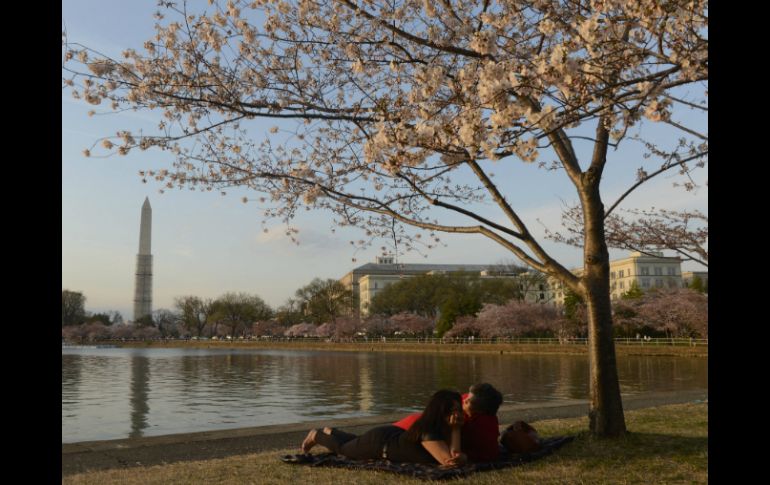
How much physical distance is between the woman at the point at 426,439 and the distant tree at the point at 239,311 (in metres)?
→ 92.8

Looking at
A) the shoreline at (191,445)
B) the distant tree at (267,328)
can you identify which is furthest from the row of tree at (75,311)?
the shoreline at (191,445)

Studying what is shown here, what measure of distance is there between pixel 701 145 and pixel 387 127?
3555 millimetres

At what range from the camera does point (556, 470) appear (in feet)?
17.5

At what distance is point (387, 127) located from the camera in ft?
18.9

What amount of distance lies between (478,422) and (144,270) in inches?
4803

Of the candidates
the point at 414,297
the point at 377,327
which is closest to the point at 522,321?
the point at 414,297

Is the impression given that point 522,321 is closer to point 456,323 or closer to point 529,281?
point 456,323

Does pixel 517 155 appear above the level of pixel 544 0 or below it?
below

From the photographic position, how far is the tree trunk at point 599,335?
21.5 ft

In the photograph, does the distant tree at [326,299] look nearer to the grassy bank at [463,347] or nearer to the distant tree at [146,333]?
the grassy bank at [463,347]
